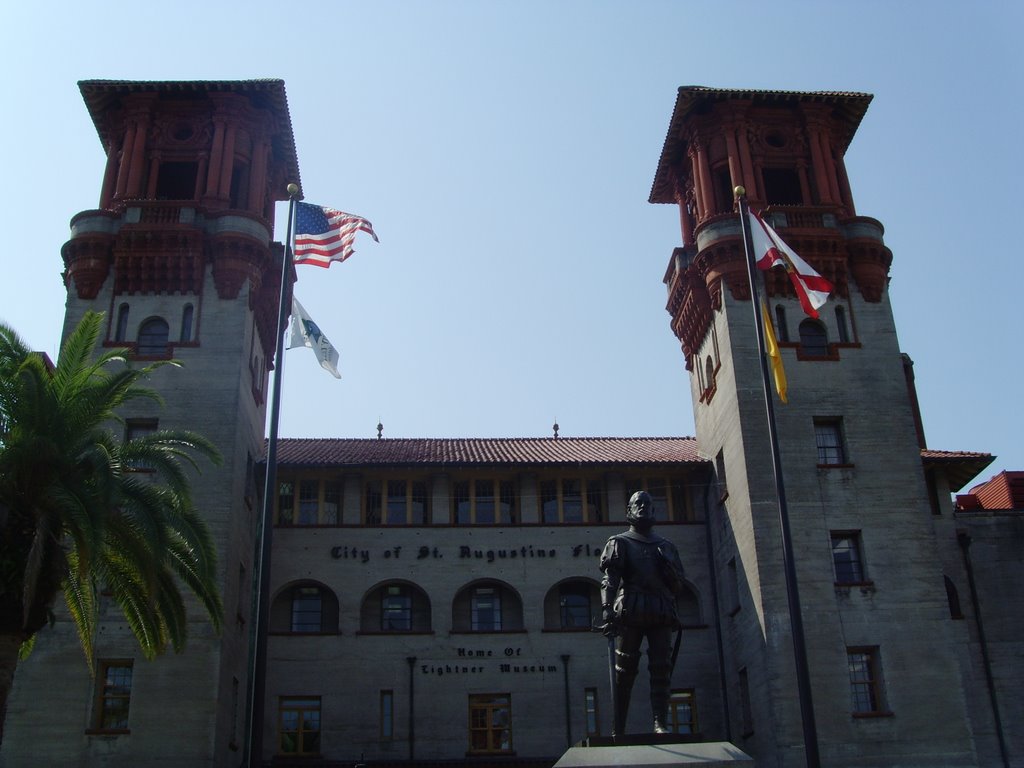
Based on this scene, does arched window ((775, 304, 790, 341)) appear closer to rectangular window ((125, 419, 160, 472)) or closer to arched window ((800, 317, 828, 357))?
arched window ((800, 317, 828, 357))

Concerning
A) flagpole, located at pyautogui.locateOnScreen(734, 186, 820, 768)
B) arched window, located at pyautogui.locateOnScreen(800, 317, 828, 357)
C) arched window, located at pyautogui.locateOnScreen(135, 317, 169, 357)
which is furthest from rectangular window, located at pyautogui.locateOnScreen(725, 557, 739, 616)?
arched window, located at pyautogui.locateOnScreen(135, 317, 169, 357)

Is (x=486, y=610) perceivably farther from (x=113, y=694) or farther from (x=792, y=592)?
(x=792, y=592)

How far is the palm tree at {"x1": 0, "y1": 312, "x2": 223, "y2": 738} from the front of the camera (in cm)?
2311

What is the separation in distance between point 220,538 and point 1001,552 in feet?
86.9

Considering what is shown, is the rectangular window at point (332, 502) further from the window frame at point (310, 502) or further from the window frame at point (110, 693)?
the window frame at point (110, 693)

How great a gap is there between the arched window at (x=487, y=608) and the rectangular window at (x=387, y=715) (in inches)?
132

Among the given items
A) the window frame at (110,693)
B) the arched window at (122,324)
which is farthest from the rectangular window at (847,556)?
the arched window at (122,324)

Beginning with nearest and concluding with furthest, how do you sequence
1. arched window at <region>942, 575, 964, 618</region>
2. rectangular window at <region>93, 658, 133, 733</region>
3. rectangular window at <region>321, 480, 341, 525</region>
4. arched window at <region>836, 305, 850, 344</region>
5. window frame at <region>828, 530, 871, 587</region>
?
rectangular window at <region>93, 658, 133, 733</region> < window frame at <region>828, 530, 871, 587</region> < arched window at <region>942, 575, 964, 618</region> < arched window at <region>836, 305, 850, 344</region> < rectangular window at <region>321, 480, 341, 525</region>

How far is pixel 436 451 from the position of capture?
43.6 m

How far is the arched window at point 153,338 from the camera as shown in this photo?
123 ft

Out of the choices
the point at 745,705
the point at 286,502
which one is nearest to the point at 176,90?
the point at 286,502

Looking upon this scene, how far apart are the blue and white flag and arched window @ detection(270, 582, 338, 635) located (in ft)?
51.1

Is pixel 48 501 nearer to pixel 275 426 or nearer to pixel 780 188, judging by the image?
pixel 275 426

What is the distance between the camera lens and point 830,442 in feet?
122
